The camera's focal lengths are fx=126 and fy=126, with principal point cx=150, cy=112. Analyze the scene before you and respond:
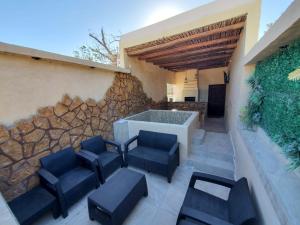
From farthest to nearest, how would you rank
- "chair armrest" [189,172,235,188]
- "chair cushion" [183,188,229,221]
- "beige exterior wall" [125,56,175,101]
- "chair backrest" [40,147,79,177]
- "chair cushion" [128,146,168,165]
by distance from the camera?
"beige exterior wall" [125,56,175,101] → "chair cushion" [128,146,168,165] → "chair backrest" [40,147,79,177] → "chair armrest" [189,172,235,188] → "chair cushion" [183,188,229,221]

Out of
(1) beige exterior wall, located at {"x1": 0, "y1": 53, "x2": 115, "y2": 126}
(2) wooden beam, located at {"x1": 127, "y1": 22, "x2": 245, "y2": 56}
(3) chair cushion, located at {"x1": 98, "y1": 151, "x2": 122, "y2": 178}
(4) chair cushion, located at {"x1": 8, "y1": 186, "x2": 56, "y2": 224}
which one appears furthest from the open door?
(4) chair cushion, located at {"x1": 8, "y1": 186, "x2": 56, "y2": 224}

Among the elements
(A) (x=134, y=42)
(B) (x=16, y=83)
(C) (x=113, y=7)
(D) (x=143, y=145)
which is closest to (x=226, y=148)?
(D) (x=143, y=145)

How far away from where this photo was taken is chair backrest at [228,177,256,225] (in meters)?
1.09

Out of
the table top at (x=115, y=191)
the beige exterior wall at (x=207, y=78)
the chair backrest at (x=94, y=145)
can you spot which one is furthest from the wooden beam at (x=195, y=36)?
the beige exterior wall at (x=207, y=78)

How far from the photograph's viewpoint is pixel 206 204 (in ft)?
5.32

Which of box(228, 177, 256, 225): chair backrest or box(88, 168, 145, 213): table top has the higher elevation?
box(228, 177, 256, 225): chair backrest

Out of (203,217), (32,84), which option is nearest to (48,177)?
(32,84)

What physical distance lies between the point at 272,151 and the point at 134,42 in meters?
3.95

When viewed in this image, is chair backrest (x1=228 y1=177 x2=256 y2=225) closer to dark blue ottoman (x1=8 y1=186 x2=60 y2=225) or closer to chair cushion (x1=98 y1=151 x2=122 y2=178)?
chair cushion (x1=98 y1=151 x2=122 y2=178)

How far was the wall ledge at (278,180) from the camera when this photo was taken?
0.78 meters

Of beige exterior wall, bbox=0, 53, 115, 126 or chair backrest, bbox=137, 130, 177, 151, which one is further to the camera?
chair backrest, bbox=137, 130, 177, 151

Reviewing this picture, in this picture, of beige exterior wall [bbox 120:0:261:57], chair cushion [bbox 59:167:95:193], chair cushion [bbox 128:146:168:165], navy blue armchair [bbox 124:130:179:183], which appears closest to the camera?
chair cushion [bbox 59:167:95:193]

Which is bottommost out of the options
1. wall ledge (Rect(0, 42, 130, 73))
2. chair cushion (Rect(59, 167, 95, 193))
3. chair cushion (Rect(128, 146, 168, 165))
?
chair cushion (Rect(59, 167, 95, 193))

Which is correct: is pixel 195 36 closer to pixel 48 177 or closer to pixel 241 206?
pixel 241 206
